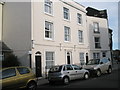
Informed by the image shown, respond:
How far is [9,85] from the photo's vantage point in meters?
8.95

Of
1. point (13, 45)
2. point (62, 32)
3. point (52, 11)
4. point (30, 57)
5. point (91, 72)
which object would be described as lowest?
point (91, 72)

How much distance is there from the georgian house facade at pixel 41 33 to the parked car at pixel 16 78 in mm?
6466

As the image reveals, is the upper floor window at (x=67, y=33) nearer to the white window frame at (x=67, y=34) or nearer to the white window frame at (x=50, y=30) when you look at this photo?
the white window frame at (x=67, y=34)

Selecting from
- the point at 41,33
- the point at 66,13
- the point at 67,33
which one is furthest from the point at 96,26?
the point at 41,33

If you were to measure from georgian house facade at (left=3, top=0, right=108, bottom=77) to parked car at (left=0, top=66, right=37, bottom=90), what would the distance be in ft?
21.2

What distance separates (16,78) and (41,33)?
9.67 metres

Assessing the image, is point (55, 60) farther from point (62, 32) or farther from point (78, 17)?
point (78, 17)

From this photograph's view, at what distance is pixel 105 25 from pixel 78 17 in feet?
37.8

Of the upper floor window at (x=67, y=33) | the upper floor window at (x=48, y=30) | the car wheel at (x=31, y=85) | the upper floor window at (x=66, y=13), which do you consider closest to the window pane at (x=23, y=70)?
the car wheel at (x=31, y=85)

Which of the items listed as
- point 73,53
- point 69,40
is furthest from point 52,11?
point 73,53

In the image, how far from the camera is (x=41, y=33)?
18.6 meters

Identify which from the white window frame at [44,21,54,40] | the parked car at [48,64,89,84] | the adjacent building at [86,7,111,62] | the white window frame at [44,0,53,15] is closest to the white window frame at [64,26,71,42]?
the white window frame at [44,21,54,40]

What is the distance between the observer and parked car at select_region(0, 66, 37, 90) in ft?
29.2

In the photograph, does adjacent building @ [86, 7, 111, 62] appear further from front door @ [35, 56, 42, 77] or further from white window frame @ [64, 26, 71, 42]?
front door @ [35, 56, 42, 77]
